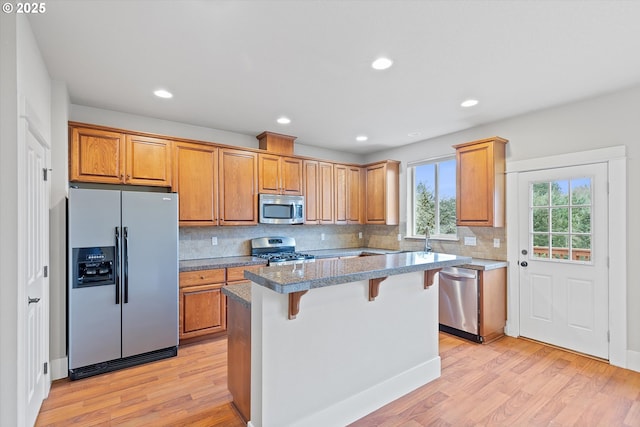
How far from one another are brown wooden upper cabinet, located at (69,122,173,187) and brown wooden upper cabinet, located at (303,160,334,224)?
204cm

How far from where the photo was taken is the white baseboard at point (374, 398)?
6.74ft

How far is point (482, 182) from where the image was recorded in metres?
3.85

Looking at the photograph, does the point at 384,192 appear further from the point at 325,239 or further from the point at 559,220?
the point at 559,220

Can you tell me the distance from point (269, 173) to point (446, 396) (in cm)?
336

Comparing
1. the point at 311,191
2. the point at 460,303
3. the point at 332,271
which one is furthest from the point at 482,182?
the point at 332,271

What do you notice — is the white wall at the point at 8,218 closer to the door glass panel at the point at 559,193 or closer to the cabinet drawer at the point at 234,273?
the cabinet drawer at the point at 234,273

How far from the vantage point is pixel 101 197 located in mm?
2945

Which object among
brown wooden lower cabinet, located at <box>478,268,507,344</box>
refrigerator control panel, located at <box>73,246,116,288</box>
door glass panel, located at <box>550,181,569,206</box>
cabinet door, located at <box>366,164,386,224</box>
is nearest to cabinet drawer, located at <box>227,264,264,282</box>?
refrigerator control panel, located at <box>73,246,116,288</box>

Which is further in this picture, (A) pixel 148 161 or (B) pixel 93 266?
(A) pixel 148 161

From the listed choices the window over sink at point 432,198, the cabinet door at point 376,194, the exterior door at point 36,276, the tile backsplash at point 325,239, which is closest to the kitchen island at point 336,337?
the exterior door at point 36,276

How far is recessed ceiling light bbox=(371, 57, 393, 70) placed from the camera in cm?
Result: 245

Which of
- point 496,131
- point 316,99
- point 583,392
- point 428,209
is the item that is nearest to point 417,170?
point 428,209

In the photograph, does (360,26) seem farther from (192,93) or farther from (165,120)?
(165,120)

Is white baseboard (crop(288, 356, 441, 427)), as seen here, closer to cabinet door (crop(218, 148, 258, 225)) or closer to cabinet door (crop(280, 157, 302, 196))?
cabinet door (crop(218, 148, 258, 225))
